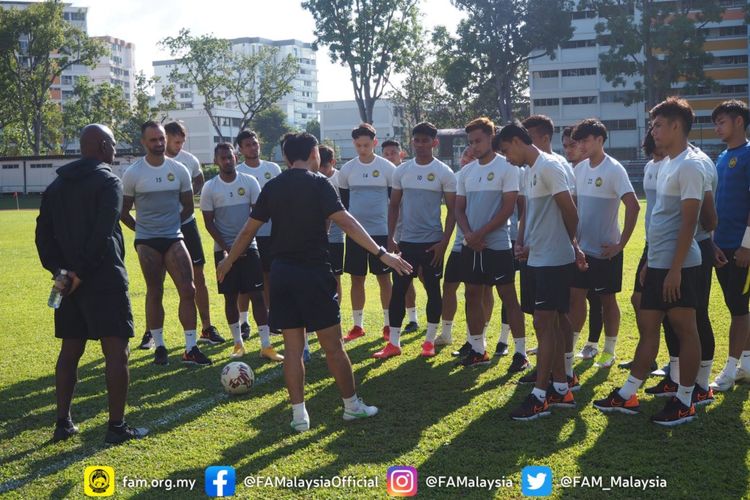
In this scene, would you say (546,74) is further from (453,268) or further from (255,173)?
(453,268)

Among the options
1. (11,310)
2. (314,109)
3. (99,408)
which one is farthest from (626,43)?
(314,109)

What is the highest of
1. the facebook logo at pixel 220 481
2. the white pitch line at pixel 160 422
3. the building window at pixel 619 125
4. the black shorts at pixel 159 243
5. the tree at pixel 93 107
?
the tree at pixel 93 107

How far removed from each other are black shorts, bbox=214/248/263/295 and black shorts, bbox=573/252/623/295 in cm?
343

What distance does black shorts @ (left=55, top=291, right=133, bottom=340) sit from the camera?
5.58m

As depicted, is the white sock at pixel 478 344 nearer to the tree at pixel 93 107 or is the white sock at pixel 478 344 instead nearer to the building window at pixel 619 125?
the tree at pixel 93 107

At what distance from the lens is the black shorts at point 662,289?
219 inches

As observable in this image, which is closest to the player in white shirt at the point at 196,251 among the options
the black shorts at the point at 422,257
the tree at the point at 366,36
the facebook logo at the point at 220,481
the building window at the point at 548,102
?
the black shorts at the point at 422,257

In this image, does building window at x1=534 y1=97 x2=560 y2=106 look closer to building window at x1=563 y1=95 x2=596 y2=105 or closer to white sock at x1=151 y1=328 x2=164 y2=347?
building window at x1=563 y1=95 x2=596 y2=105

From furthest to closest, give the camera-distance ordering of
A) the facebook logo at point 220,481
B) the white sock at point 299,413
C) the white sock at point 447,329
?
the white sock at point 447,329 < the white sock at point 299,413 < the facebook logo at point 220,481

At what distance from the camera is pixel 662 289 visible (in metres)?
5.60

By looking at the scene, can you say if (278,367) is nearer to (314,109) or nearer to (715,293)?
(715,293)

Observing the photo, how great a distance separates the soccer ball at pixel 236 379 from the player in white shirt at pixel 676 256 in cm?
339

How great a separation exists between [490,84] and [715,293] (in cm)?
4904

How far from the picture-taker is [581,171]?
7.39 m
